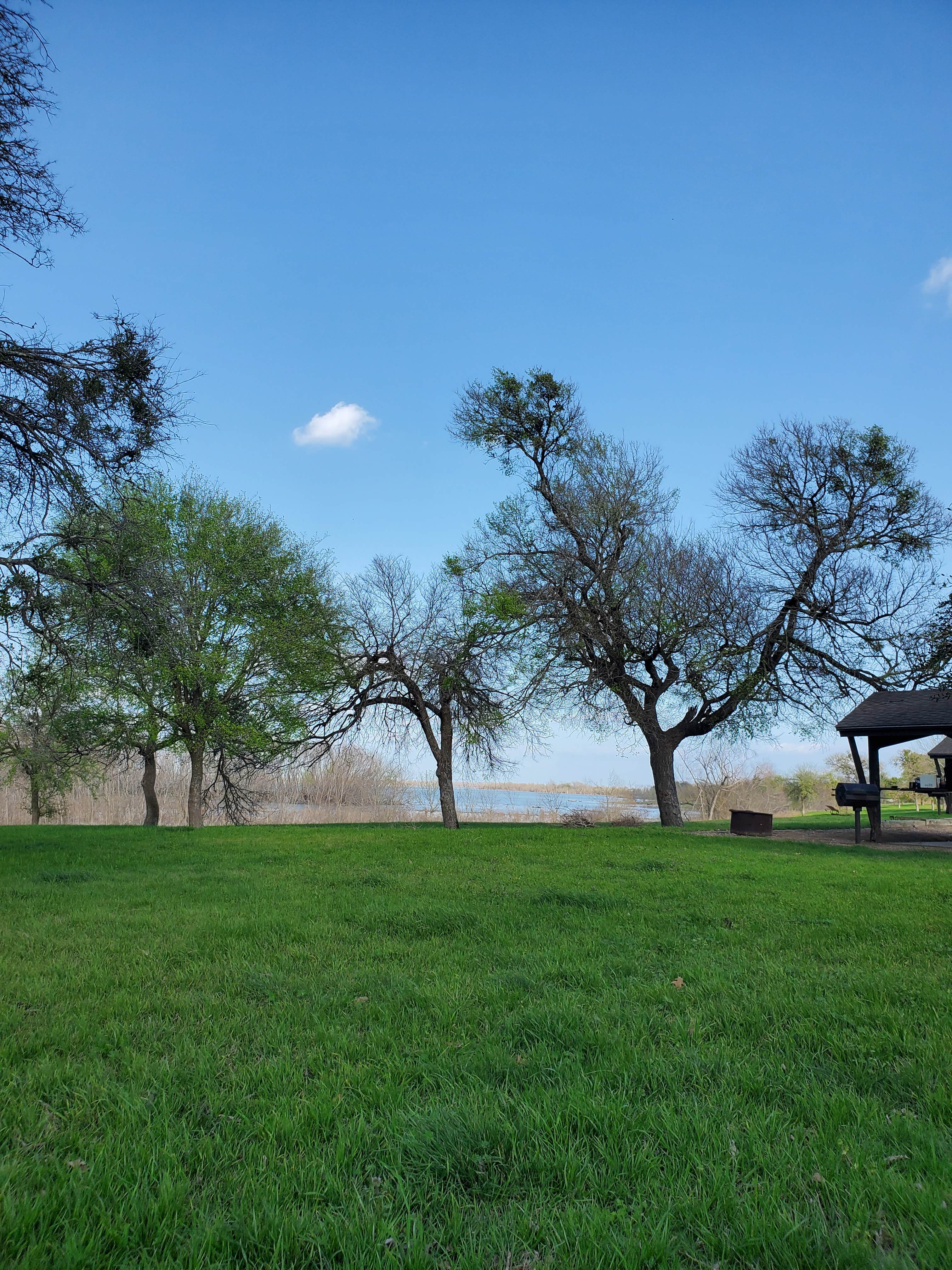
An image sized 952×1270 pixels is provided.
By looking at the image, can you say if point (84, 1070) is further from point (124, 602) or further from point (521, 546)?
point (521, 546)

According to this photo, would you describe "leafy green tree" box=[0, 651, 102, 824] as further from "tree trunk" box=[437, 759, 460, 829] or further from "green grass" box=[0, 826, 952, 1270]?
"tree trunk" box=[437, 759, 460, 829]

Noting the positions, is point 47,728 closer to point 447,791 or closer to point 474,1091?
point 447,791

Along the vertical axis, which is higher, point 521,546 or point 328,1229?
point 521,546

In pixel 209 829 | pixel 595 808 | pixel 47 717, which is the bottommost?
pixel 595 808

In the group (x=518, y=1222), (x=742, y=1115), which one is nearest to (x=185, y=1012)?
(x=518, y=1222)

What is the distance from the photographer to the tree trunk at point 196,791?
2317cm

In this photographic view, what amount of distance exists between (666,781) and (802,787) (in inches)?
1423

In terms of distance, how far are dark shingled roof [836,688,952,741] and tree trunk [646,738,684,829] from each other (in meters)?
4.85

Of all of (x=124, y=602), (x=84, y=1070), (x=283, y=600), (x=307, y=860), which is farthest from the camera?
(x=283, y=600)

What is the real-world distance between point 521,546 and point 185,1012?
18781mm

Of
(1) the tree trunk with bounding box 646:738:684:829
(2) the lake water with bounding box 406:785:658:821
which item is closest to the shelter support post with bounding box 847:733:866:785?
(1) the tree trunk with bounding box 646:738:684:829

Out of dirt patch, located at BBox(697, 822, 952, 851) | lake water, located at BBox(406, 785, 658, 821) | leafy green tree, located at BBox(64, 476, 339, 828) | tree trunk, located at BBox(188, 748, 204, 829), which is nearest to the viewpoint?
dirt patch, located at BBox(697, 822, 952, 851)

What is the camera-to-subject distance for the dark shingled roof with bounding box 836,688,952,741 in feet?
58.1

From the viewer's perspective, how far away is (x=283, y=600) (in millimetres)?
24125
